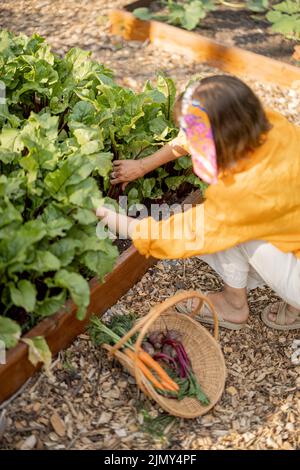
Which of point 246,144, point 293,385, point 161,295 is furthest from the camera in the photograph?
point 161,295

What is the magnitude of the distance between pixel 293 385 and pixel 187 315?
60 centimetres

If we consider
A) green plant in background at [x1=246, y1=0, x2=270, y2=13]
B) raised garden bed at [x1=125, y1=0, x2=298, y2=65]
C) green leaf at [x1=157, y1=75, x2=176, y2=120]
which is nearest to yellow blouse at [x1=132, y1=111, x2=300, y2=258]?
green leaf at [x1=157, y1=75, x2=176, y2=120]

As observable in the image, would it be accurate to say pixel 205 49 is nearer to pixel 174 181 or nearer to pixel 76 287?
pixel 174 181

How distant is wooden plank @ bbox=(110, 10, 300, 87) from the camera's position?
17.0 feet

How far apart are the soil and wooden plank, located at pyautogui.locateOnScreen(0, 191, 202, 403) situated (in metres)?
2.46

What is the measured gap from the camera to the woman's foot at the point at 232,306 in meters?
3.29

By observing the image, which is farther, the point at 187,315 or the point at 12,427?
the point at 187,315

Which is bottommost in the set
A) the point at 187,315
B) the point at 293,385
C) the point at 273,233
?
the point at 293,385

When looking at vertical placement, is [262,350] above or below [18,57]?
below

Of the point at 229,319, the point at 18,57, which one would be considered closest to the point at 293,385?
the point at 229,319

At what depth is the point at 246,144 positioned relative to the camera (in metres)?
2.75

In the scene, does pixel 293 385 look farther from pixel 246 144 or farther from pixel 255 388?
pixel 246 144

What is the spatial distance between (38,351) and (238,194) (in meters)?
1.05

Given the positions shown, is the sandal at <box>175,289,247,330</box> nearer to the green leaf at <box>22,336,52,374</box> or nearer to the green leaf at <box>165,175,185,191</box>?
the green leaf at <box>165,175,185,191</box>
